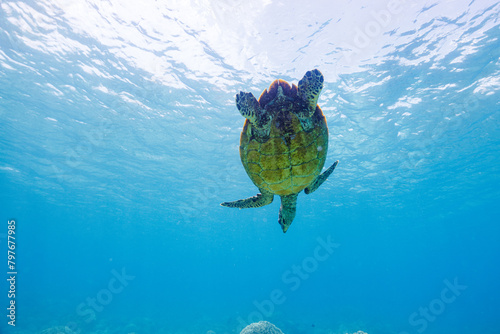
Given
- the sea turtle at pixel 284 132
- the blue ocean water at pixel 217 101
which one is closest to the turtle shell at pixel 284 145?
the sea turtle at pixel 284 132

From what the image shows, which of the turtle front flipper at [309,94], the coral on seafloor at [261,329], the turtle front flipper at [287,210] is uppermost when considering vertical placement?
the turtle front flipper at [309,94]

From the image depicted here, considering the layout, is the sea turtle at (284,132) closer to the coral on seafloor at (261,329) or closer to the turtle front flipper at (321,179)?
the turtle front flipper at (321,179)

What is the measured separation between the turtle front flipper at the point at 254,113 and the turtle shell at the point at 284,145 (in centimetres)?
8

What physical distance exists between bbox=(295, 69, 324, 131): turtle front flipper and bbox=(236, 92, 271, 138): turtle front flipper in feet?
1.90

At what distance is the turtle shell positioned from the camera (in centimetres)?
429

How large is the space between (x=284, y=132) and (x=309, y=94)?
769 millimetres

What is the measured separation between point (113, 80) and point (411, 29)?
1660cm

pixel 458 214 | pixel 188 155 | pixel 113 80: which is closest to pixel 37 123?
pixel 113 80

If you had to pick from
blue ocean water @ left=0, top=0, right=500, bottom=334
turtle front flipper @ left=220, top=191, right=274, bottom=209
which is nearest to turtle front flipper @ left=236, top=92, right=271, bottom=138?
turtle front flipper @ left=220, top=191, right=274, bottom=209

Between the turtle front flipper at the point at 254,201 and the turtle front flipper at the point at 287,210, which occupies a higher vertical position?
the turtle front flipper at the point at 254,201

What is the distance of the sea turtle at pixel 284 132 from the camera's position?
4.09m

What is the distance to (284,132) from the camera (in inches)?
172

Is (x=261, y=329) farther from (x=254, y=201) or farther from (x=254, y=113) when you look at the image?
(x=254, y=113)

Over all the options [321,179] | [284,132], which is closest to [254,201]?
[321,179]
